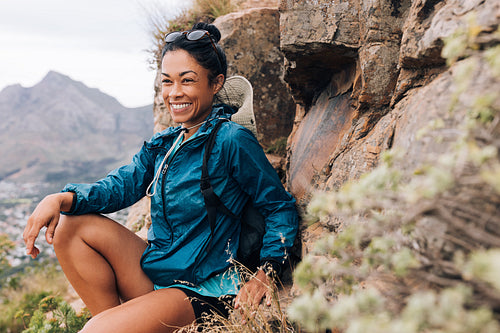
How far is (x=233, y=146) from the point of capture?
7.54 feet

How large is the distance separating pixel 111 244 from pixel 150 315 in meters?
0.68

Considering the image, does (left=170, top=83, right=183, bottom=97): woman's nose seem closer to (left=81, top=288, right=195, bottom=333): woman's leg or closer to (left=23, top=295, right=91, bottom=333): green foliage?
(left=81, top=288, right=195, bottom=333): woman's leg

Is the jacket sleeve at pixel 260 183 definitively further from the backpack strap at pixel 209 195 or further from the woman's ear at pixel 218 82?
the woman's ear at pixel 218 82

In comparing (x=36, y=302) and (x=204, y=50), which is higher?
(x=204, y=50)

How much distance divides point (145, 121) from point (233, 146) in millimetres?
48840

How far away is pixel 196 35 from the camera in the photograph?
2430 mm

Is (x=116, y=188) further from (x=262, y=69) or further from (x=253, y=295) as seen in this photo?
(x=262, y=69)

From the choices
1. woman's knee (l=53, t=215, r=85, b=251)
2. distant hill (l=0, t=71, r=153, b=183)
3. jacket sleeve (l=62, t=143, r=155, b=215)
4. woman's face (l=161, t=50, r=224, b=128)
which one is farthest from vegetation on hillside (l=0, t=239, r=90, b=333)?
distant hill (l=0, t=71, r=153, b=183)

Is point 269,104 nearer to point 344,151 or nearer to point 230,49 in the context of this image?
point 230,49

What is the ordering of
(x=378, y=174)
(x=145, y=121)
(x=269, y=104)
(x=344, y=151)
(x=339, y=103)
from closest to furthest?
(x=378, y=174) → (x=344, y=151) → (x=339, y=103) → (x=269, y=104) → (x=145, y=121)

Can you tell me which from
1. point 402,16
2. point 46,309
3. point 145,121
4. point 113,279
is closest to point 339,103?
point 402,16

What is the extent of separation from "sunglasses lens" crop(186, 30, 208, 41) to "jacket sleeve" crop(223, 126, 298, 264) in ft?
2.32

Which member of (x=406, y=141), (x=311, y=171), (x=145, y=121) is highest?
(x=406, y=141)

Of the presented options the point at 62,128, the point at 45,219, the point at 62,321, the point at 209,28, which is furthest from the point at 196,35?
the point at 62,128
